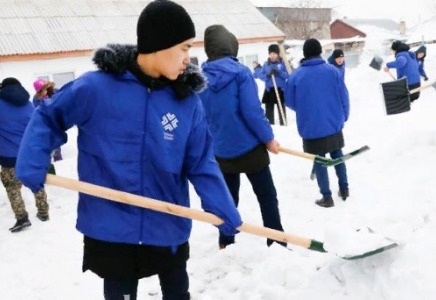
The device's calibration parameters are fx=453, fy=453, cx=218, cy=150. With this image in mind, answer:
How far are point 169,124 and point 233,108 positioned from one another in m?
1.67

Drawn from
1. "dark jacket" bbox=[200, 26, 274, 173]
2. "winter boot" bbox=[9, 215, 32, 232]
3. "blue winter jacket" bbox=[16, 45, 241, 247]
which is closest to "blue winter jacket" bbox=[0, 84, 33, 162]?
"winter boot" bbox=[9, 215, 32, 232]

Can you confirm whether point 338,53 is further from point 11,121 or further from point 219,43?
point 11,121

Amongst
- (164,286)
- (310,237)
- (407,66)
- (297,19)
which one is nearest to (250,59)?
(407,66)

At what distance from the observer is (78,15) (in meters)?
16.9

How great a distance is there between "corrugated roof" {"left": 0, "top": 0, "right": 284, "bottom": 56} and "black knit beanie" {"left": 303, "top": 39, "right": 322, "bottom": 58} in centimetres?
1110

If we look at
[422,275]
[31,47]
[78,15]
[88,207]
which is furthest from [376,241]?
[78,15]

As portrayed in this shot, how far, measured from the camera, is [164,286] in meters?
2.26

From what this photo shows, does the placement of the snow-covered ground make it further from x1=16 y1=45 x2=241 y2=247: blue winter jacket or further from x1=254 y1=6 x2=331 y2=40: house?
x1=254 y1=6 x2=331 y2=40: house

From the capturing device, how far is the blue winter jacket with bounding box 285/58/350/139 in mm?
4785

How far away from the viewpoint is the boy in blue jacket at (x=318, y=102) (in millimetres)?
4785

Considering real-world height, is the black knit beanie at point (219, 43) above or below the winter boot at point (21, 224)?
above

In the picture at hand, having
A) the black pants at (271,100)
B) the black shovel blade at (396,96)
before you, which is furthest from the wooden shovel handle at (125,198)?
the black pants at (271,100)

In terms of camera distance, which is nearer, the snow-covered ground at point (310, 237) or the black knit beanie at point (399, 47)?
the snow-covered ground at point (310, 237)

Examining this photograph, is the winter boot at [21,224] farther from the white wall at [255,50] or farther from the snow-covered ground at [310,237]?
the white wall at [255,50]
